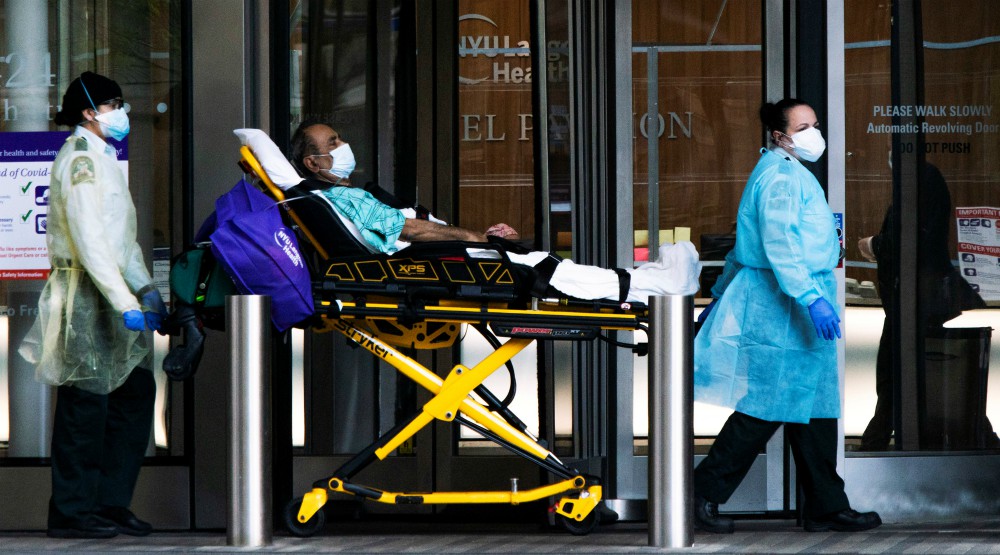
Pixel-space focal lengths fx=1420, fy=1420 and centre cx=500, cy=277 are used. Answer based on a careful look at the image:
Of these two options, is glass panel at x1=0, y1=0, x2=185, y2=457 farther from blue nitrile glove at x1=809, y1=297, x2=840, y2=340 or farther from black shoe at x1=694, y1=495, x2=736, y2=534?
blue nitrile glove at x1=809, y1=297, x2=840, y2=340

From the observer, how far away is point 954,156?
6.03 metres

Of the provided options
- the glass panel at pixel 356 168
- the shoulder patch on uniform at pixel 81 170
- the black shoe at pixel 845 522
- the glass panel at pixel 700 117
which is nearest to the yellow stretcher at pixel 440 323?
the shoulder patch on uniform at pixel 81 170

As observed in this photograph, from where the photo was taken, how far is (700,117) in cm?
615

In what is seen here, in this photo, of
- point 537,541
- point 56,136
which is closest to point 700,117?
point 537,541

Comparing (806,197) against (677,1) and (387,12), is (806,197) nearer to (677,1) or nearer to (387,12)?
(677,1)

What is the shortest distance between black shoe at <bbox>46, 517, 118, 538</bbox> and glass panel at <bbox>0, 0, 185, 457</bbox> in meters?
0.58

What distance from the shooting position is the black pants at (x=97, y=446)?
5.22 metres

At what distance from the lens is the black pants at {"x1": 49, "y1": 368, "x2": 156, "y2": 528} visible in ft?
17.1

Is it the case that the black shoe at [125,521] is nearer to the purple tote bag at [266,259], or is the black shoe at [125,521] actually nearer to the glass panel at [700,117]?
the purple tote bag at [266,259]

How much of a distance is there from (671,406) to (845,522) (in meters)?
1.16

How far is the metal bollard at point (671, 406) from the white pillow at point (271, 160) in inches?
51.0

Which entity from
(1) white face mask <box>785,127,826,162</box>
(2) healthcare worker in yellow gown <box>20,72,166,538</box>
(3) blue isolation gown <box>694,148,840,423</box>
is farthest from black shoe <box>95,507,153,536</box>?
(1) white face mask <box>785,127,826,162</box>

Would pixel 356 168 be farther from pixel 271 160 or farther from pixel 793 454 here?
pixel 793 454

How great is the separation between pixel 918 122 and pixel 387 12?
2383 mm
